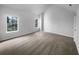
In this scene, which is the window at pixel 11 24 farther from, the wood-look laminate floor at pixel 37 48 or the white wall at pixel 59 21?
the white wall at pixel 59 21

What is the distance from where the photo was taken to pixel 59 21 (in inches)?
260

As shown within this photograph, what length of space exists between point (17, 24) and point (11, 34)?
0.94 metres

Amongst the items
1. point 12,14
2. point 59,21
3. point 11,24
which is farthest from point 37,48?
point 59,21

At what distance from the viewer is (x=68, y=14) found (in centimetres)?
564

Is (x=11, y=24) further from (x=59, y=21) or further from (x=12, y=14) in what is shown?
(x=59, y=21)

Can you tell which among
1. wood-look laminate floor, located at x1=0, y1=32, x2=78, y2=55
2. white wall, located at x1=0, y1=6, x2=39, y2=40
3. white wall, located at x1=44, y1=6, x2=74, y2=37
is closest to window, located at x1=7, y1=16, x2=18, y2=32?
white wall, located at x1=0, y1=6, x2=39, y2=40

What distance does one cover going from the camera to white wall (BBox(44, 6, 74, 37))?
5552 millimetres

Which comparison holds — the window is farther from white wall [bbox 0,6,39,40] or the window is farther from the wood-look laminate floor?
the wood-look laminate floor

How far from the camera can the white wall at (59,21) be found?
219 inches

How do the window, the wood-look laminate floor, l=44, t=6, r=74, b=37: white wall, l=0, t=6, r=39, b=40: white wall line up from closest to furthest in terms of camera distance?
the wood-look laminate floor < l=0, t=6, r=39, b=40: white wall < the window < l=44, t=6, r=74, b=37: white wall

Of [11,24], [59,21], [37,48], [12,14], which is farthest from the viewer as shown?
[59,21]

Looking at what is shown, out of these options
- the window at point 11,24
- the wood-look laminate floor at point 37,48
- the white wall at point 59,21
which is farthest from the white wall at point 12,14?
the white wall at point 59,21
